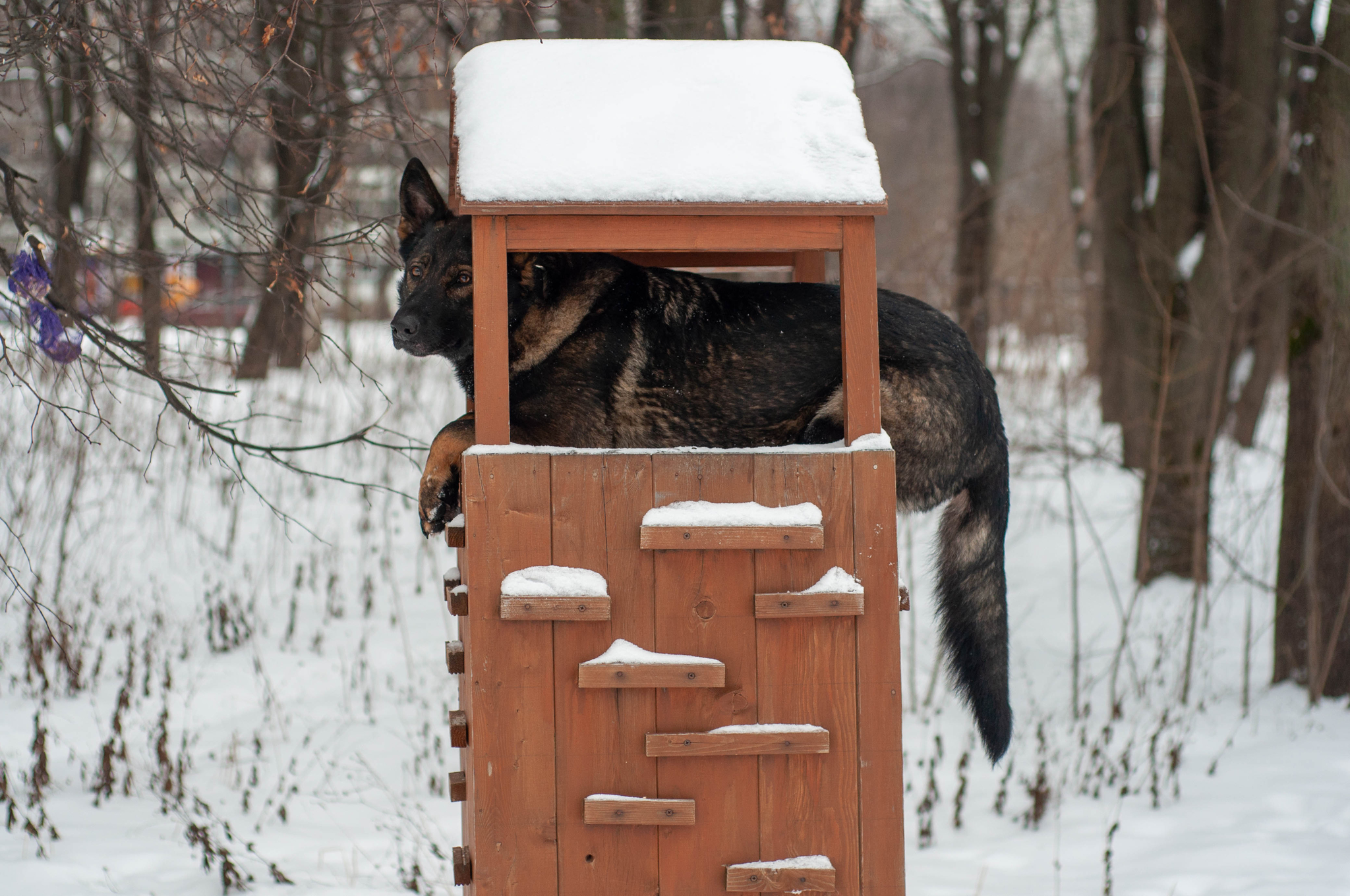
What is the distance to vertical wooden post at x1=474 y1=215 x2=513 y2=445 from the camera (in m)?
2.79

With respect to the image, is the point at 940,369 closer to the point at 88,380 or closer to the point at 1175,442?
the point at 88,380

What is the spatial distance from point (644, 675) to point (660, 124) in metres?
1.39

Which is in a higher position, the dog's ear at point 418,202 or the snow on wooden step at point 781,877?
the dog's ear at point 418,202

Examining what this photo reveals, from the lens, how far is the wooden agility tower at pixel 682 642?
110 inches

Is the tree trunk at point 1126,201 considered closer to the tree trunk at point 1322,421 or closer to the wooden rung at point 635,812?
the tree trunk at point 1322,421

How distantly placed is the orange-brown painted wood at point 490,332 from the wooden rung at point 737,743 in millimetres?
848

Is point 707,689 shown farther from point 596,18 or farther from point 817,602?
point 596,18

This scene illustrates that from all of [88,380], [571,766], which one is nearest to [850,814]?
[571,766]

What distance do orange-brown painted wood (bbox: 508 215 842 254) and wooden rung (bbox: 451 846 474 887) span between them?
1.26 meters

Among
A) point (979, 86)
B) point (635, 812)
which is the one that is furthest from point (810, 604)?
point (979, 86)

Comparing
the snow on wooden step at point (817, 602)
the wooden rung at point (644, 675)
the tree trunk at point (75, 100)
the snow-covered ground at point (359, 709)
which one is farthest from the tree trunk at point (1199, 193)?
the tree trunk at point (75, 100)

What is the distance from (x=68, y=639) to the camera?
21.0 feet

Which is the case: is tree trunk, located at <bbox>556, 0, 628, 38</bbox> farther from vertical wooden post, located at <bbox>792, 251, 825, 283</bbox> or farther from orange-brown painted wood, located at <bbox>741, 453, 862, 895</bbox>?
orange-brown painted wood, located at <bbox>741, 453, 862, 895</bbox>

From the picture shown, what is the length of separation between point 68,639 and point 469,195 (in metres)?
4.97
